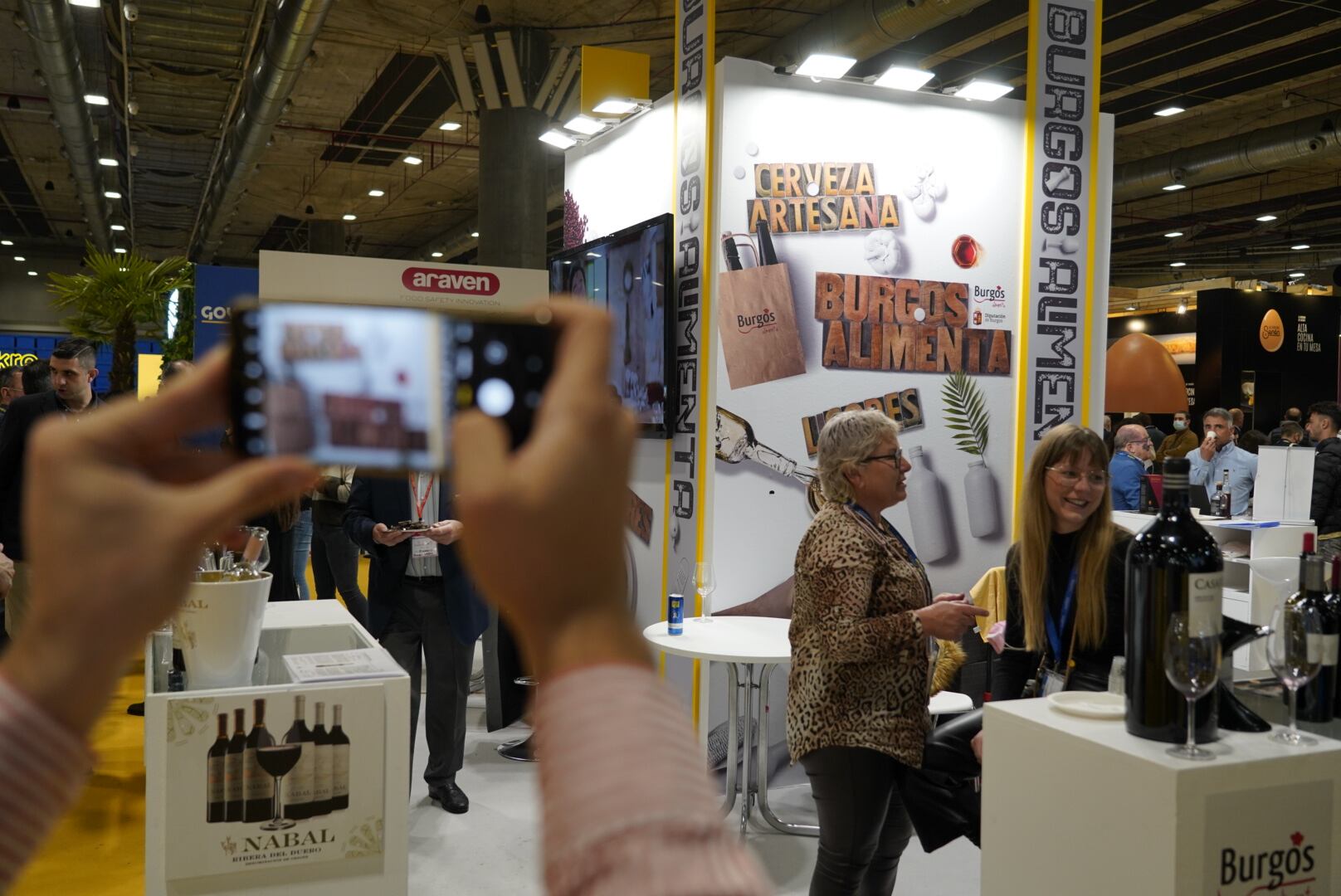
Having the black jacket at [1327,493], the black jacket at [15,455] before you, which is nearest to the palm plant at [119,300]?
the black jacket at [15,455]

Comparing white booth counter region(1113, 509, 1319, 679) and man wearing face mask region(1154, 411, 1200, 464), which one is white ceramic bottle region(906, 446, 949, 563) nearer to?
white booth counter region(1113, 509, 1319, 679)

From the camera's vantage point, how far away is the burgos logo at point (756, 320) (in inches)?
179

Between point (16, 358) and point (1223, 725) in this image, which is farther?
point (16, 358)

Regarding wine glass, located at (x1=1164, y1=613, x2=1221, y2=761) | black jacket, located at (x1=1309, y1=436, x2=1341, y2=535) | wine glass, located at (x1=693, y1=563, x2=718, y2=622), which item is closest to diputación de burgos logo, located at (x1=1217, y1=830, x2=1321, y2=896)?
wine glass, located at (x1=1164, y1=613, x2=1221, y2=761)

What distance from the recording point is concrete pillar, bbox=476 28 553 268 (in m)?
8.77

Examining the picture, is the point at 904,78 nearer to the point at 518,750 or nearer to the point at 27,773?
the point at 518,750

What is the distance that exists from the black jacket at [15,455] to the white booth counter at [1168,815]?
3917 mm

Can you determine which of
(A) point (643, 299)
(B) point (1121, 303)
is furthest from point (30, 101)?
(B) point (1121, 303)

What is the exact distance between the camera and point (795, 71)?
4.47 meters

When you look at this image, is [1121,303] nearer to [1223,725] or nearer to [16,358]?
[16,358]

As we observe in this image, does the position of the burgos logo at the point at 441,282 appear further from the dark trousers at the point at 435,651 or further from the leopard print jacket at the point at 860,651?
the leopard print jacket at the point at 860,651

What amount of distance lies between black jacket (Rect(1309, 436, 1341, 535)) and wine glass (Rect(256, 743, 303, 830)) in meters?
5.95

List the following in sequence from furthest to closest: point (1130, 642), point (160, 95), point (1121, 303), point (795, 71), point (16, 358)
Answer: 1. point (1121, 303)
2. point (16, 358)
3. point (160, 95)
4. point (795, 71)
5. point (1130, 642)

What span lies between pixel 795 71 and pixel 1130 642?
3.40 metres
